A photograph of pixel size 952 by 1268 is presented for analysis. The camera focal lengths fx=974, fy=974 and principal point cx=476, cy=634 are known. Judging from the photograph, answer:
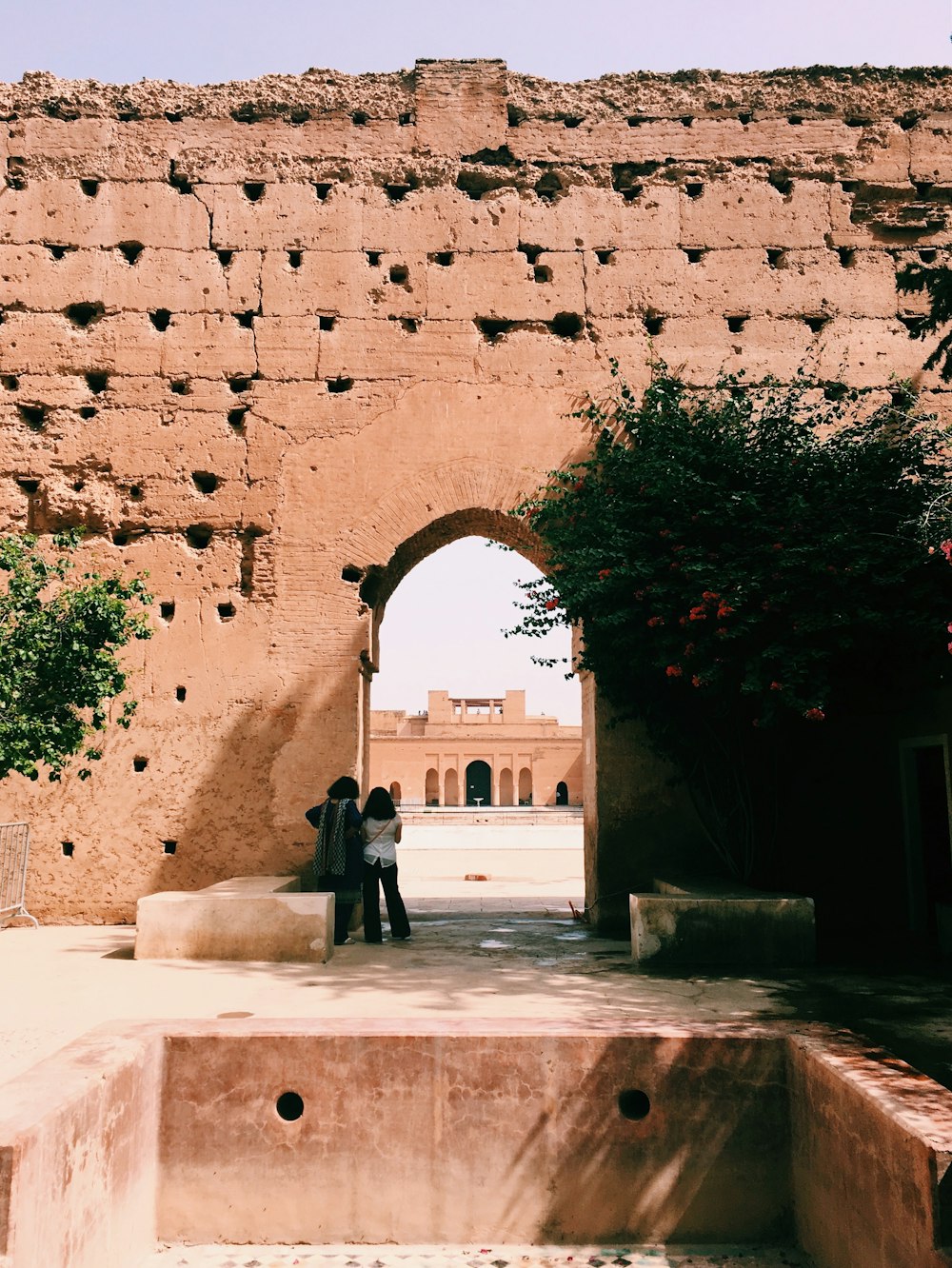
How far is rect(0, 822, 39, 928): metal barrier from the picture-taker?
8.17m

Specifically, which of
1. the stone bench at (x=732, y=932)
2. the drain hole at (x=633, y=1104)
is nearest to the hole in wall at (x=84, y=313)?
the stone bench at (x=732, y=932)

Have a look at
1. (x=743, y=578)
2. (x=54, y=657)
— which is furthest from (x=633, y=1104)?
(x=54, y=657)

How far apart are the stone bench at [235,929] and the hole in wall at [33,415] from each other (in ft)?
16.3

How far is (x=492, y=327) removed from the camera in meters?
9.30

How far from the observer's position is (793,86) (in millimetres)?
9617

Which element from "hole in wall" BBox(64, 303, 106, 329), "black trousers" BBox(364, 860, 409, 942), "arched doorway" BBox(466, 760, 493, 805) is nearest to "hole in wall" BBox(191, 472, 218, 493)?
"hole in wall" BBox(64, 303, 106, 329)

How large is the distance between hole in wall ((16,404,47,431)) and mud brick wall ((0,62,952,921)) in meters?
0.03

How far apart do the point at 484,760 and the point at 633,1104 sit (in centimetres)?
3423

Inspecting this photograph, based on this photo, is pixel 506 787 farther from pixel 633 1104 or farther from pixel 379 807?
pixel 633 1104

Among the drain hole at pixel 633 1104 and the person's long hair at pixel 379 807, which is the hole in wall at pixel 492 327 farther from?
the drain hole at pixel 633 1104

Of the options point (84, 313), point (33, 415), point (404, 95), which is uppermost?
point (404, 95)

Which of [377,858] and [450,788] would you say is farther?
[450,788]

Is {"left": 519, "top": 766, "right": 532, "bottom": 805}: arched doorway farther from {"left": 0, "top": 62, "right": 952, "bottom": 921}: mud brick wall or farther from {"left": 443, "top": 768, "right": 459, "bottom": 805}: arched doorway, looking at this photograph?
{"left": 0, "top": 62, "right": 952, "bottom": 921}: mud brick wall

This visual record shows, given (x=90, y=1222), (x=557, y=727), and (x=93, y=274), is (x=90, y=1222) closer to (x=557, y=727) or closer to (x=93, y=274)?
(x=93, y=274)
